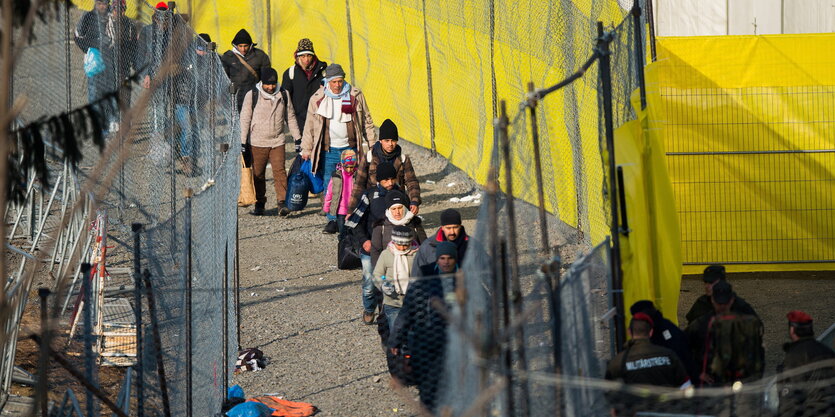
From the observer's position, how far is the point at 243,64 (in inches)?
664

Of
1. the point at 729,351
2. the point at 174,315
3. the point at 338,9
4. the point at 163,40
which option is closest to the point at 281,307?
the point at 163,40

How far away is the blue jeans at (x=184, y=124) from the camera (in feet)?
44.6

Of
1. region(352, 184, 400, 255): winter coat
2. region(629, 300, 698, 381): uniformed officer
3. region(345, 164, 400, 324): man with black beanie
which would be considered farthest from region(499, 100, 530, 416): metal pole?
region(352, 184, 400, 255): winter coat

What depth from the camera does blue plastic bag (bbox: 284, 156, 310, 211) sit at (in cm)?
1516

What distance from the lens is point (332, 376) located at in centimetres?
1022

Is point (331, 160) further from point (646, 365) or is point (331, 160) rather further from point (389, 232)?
point (646, 365)

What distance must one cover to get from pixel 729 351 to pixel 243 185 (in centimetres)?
907

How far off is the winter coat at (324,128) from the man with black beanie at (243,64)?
2.31m

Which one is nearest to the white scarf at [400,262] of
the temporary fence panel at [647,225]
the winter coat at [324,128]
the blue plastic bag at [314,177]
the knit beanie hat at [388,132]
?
the temporary fence panel at [647,225]

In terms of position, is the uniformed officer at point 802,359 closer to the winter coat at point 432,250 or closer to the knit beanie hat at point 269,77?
the winter coat at point 432,250

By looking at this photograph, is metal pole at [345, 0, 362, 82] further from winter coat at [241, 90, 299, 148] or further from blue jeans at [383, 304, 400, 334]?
blue jeans at [383, 304, 400, 334]

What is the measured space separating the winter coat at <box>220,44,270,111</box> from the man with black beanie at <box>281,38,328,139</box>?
82 centimetres

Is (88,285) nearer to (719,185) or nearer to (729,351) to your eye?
(729,351)

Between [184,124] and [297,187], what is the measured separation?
204 centimetres
